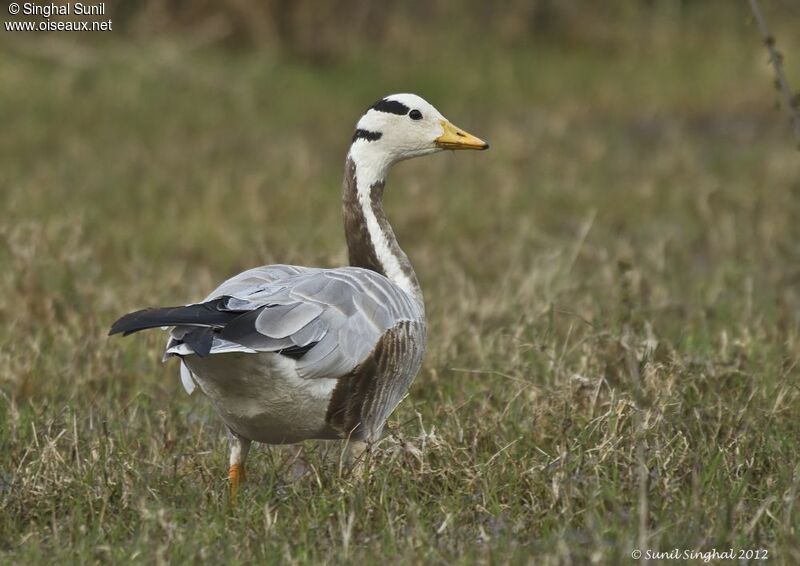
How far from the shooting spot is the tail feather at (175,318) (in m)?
3.92

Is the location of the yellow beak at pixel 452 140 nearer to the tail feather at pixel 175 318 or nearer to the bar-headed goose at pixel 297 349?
the bar-headed goose at pixel 297 349

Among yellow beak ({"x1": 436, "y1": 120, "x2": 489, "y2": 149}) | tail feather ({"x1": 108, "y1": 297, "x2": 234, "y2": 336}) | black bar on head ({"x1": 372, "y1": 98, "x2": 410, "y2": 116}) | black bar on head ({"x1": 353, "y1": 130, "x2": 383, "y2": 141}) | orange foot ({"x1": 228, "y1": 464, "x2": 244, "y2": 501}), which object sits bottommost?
orange foot ({"x1": 228, "y1": 464, "x2": 244, "y2": 501})

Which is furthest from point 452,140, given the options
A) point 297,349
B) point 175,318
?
point 175,318

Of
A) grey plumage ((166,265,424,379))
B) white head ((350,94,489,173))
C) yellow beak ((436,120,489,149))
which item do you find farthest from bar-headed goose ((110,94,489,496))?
yellow beak ((436,120,489,149))

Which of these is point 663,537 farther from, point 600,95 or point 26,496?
point 600,95

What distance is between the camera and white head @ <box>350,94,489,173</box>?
5316mm

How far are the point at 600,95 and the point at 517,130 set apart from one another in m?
1.82

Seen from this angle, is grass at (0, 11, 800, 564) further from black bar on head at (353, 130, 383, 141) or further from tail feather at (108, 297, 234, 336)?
black bar on head at (353, 130, 383, 141)

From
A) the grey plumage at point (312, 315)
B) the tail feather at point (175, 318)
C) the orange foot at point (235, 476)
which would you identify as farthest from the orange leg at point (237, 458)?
the tail feather at point (175, 318)

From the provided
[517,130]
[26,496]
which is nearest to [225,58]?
[517,130]

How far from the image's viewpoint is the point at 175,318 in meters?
3.99

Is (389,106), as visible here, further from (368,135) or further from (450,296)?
(450,296)

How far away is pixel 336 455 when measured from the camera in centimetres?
484

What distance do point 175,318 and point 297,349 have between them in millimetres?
428
